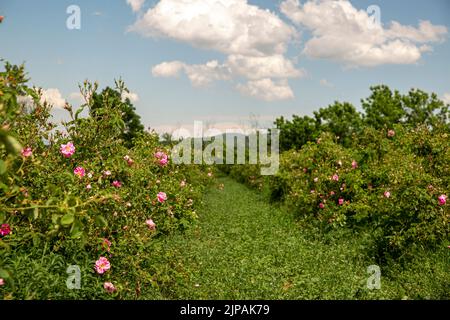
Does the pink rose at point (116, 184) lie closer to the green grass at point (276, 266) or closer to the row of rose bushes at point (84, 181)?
the row of rose bushes at point (84, 181)

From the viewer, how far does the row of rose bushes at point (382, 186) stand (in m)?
5.24

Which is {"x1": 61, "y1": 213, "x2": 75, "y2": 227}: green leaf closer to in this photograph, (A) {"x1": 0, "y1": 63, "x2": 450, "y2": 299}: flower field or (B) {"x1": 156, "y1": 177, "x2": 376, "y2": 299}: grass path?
(A) {"x1": 0, "y1": 63, "x2": 450, "y2": 299}: flower field

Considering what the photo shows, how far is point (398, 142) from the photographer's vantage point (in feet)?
26.8

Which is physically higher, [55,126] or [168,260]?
Answer: [55,126]

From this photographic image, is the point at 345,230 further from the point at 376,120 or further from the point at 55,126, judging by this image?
the point at 376,120

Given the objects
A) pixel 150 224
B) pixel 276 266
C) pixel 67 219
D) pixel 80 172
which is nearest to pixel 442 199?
pixel 276 266

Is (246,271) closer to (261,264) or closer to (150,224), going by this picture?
(261,264)

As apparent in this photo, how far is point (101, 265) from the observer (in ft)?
12.4

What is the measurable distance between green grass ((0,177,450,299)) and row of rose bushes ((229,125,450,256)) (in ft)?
1.10
